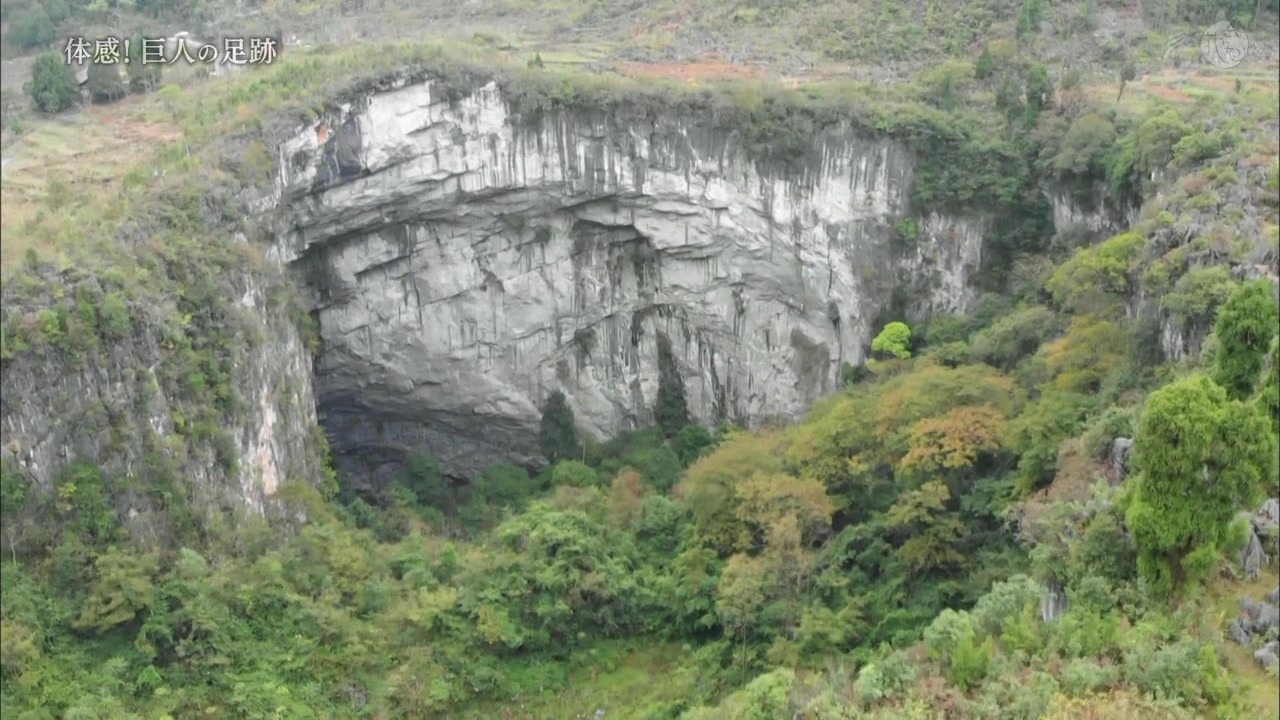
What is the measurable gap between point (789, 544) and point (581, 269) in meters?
10.6

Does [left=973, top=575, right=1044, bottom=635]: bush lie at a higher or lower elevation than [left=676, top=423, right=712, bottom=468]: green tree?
higher

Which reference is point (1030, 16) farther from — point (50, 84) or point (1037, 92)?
point (50, 84)

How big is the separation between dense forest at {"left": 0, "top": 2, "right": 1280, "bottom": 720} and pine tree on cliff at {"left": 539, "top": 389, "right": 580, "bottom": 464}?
4.70 meters

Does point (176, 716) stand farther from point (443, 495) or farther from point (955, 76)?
point (955, 76)

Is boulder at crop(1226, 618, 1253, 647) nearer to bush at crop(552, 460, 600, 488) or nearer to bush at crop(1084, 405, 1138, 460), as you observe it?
bush at crop(1084, 405, 1138, 460)

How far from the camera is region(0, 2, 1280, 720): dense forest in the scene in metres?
12.3

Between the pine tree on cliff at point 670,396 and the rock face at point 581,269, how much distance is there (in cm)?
19

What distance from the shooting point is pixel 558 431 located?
1094 inches

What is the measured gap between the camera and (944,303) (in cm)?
2695

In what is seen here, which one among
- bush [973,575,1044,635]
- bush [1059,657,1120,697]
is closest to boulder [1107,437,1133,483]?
bush [973,575,1044,635]

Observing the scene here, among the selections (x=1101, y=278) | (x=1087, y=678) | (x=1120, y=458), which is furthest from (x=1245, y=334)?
(x=1101, y=278)

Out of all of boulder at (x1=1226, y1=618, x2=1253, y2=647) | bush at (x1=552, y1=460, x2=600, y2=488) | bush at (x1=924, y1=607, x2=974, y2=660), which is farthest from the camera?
bush at (x1=552, y1=460, x2=600, y2=488)

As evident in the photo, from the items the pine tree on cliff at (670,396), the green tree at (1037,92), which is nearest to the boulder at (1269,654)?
the green tree at (1037,92)

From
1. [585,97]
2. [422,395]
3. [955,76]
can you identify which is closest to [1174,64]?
[955,76]
